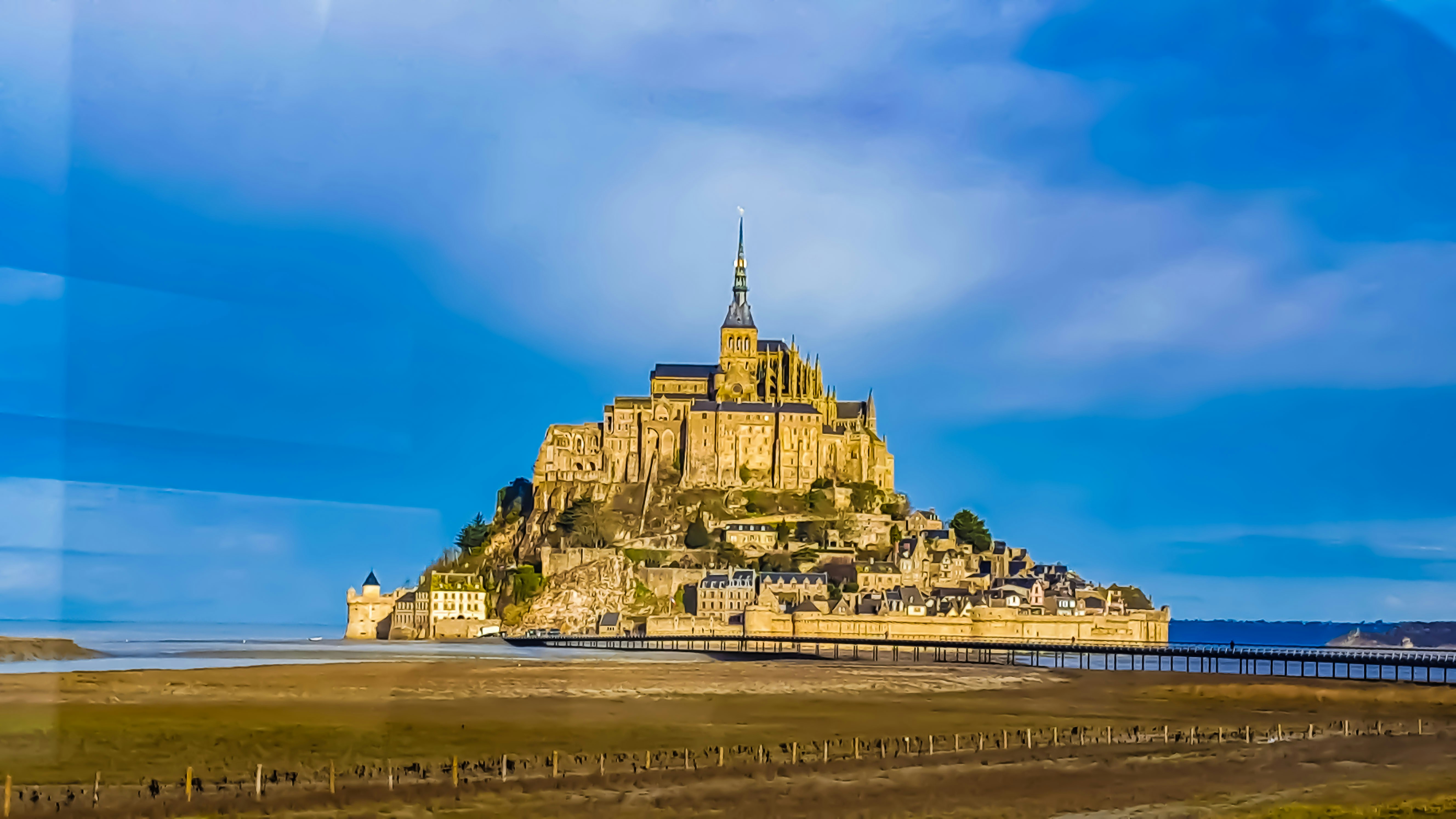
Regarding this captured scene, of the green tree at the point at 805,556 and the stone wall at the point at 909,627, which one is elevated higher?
the green tree at the point at 805,556

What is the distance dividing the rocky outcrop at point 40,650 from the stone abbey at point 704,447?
135 ft

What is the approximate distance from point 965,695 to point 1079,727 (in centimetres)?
977

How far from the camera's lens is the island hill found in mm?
87500

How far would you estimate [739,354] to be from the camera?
113m

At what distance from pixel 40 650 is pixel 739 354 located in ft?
204

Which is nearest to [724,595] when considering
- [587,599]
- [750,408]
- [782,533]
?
[587,599]

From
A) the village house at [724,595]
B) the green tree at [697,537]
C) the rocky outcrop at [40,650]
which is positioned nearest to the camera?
the rocky outcrop at [40,650]

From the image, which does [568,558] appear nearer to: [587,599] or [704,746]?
[587,599]

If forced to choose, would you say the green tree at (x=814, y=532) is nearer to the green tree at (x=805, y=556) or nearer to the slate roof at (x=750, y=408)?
the green tree at (x=805, y=556)

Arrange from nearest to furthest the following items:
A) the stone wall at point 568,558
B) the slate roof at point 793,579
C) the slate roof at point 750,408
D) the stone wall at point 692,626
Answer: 1. the stone wall at point 692,626
2. the slate roof at point 793,579
3. the stone wall at point 568,558
4. the slate roof at point 750,408

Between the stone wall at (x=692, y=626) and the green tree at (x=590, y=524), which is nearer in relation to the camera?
the stone wall at (x=692, y=626)

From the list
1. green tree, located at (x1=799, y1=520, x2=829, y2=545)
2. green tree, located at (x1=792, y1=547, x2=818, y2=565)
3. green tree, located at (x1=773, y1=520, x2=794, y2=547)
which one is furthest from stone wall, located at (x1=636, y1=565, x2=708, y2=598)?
green tree, located at (x1=799, y1=520, x2=829, y2=545)

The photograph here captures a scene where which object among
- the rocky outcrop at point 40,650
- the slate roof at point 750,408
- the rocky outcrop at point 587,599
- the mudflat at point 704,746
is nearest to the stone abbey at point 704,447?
the slate roof at point 750,408

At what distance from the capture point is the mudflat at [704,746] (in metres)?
20.7
